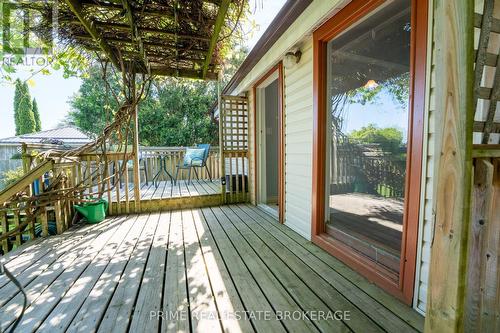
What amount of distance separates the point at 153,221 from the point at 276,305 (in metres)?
2.48

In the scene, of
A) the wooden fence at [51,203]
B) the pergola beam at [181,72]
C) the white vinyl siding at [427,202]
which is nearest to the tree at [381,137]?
the white vinyl siding at [427,202]

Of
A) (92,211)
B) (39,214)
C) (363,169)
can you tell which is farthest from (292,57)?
(39,214)

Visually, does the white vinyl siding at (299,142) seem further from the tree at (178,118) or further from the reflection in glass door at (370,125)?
the tree at (178,118)

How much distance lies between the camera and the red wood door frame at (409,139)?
4.42 feet

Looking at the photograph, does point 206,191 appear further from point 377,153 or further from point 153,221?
point 377,153

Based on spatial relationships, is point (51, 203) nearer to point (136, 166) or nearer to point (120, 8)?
point (136, 166)

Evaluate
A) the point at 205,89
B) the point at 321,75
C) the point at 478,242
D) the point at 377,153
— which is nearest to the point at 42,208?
the point at 321,75

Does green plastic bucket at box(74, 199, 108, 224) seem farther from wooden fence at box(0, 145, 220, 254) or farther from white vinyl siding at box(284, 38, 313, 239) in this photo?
white vinyl siding at box(284, 38, 313, 239)

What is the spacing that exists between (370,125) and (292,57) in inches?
55.8

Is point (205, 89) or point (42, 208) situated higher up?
point (205, 89)

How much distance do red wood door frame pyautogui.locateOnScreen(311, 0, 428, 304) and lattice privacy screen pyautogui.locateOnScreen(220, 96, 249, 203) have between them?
7.08ft

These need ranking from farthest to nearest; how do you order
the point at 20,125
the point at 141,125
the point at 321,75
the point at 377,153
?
the point at 20,125 < the point at 141,125 < the point at 377,153 < the point at 321,75

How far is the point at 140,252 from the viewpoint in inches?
89.7

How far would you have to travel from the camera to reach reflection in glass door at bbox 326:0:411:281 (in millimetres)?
2648
